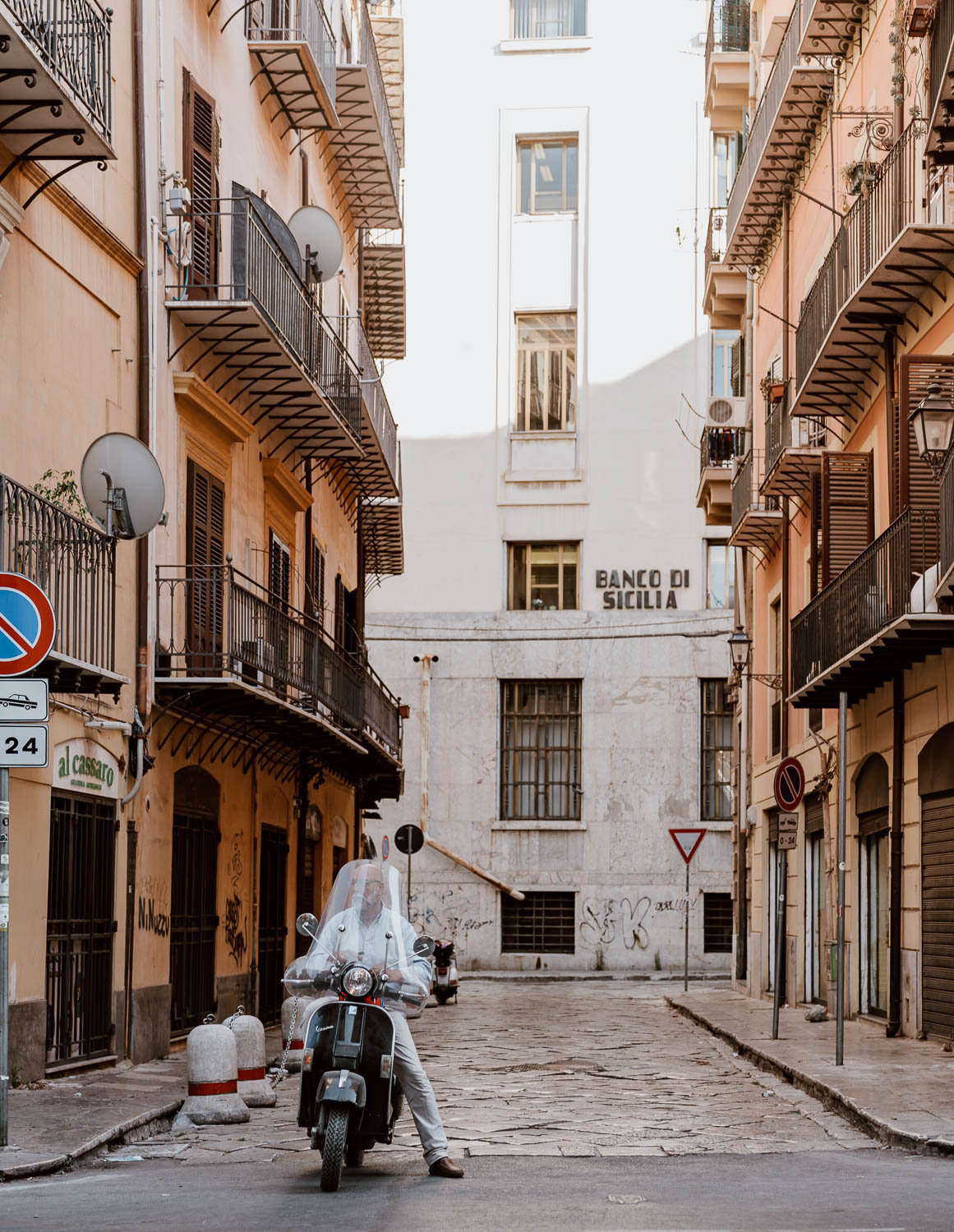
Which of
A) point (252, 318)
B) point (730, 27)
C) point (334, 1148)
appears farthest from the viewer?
point (730, 27)

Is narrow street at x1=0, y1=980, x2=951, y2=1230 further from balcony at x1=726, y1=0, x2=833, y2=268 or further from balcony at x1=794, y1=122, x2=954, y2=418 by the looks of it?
balcony at x1=726, y1=0, x2=833, y2=268

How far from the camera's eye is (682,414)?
43.0m

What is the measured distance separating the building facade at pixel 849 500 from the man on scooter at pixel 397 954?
7327 millimetres

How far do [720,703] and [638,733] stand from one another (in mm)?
1864

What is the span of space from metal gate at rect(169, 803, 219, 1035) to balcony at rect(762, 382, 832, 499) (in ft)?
30.3

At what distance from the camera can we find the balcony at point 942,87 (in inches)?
563

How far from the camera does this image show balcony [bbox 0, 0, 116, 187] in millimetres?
12734

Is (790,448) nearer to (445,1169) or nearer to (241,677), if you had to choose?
(241,677)

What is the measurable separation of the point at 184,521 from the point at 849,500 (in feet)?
26.3

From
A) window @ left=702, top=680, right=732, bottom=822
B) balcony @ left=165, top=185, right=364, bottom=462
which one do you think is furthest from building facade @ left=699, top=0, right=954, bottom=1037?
window @ left=702, top=680, right=732, bottom=822

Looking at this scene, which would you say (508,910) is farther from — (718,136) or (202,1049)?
(202,1049)

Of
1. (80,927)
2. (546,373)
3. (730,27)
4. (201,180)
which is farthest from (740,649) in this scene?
(80,927)

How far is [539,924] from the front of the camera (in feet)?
136

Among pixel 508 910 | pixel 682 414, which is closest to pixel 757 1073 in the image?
pixel 508 910
